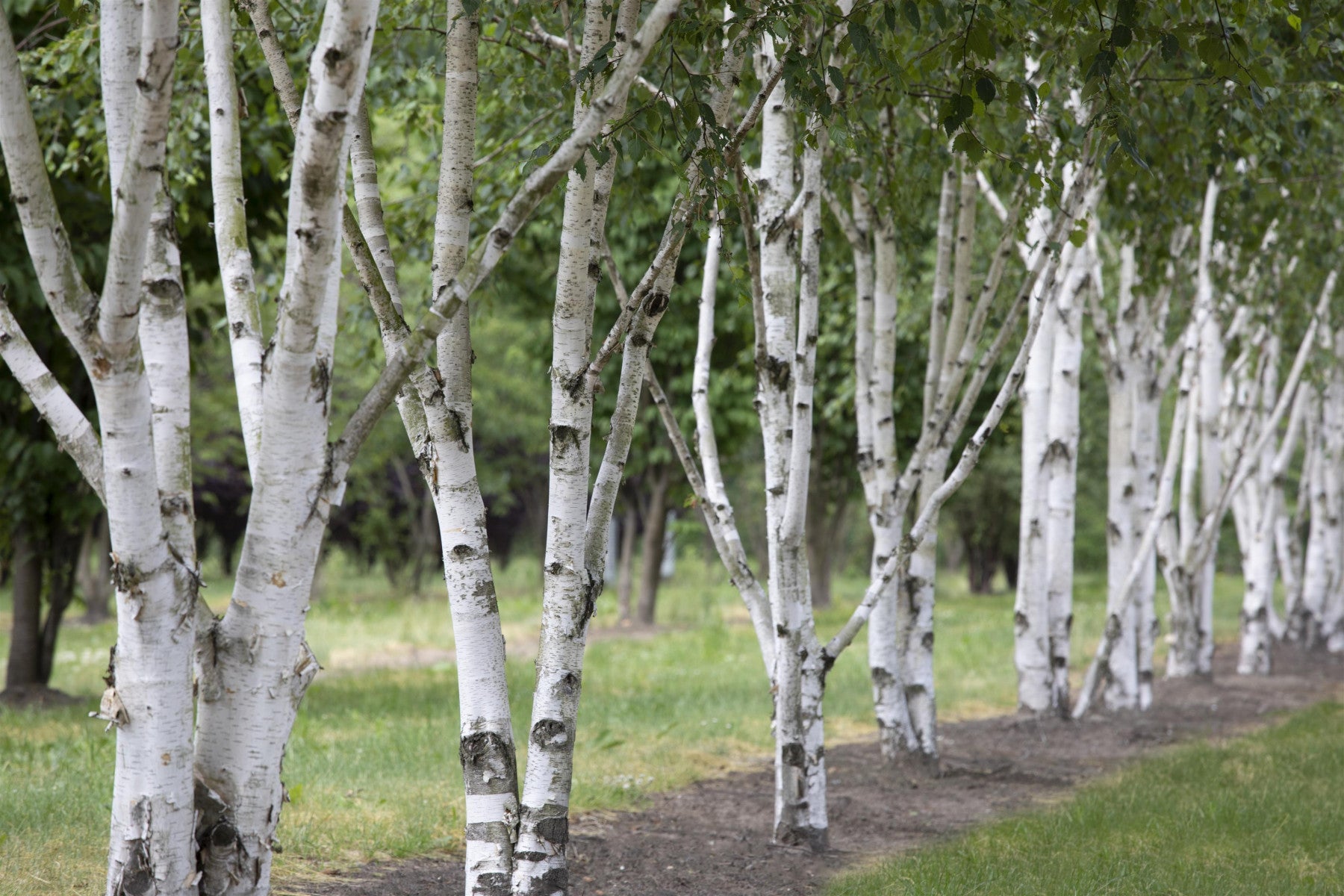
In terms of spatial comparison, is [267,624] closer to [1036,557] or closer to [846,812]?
[846,812]

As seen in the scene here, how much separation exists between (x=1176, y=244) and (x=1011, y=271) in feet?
4.12

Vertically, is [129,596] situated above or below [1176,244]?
below

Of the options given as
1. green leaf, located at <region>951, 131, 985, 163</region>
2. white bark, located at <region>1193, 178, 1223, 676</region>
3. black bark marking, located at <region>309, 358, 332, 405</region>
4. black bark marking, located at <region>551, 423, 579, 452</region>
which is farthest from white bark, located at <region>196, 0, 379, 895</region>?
white bark, located at <region>1193, 178, 1223, 676</region>

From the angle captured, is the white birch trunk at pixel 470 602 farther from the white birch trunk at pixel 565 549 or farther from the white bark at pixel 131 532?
the white bark at pixel 131 532

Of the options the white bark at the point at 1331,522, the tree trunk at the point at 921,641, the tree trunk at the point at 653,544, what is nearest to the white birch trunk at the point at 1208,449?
the white bark at the point at 1331,522

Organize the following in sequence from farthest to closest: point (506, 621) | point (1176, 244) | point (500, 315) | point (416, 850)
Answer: point (500, 315)
point (506, 621)
point (1176, 244)
point (416, 850)

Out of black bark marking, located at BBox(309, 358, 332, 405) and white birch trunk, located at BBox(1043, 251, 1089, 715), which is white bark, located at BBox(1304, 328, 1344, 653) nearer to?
white birch trunk, located at BBox(1043, 251, 1089, 715)

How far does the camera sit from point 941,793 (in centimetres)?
626

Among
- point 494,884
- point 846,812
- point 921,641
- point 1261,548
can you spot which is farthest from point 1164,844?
point 1261,548

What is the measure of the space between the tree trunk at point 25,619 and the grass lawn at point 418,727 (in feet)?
2.09

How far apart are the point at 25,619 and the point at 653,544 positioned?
9.12 m

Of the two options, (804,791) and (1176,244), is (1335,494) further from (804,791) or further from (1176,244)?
(804,791)

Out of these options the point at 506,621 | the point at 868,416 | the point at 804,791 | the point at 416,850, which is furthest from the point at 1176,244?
the point at 506,621

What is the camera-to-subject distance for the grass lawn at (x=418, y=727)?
15.7ft
